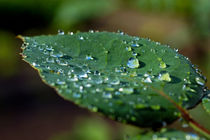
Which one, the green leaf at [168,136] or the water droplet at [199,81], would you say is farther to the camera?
the water droplet at [199,81]

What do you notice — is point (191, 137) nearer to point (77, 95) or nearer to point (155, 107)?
point (155, 107)

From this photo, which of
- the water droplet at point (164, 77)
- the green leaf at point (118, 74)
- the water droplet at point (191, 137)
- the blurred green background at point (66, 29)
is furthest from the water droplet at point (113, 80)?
the blurred green background at point (66, 29)

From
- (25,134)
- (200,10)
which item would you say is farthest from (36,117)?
(200,10)

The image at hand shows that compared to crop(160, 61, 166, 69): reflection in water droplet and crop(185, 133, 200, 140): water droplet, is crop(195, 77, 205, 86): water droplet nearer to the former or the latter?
crop(160, 61, 166, 69): reflection in water droplet

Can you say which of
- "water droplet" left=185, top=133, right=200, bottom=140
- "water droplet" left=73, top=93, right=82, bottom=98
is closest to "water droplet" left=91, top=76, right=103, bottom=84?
"water droplet" left=73, top=93, right=82, bottom=98

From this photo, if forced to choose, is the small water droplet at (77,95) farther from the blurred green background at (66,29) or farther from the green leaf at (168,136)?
the blurred green background at (66,29)

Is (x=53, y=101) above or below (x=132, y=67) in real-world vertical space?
below

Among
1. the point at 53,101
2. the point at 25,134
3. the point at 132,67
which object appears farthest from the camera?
the point at 53,101

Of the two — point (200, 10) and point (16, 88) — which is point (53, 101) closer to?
point (16, 88)
